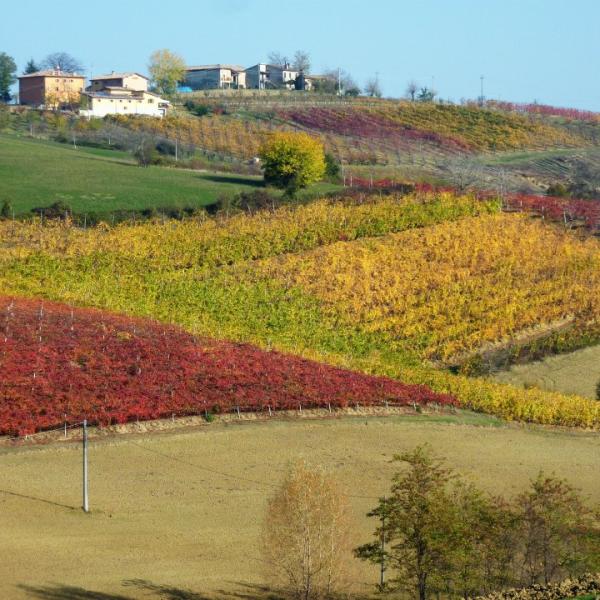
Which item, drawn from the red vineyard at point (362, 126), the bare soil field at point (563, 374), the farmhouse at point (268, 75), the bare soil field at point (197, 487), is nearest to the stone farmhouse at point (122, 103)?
the red vineyard at point (362, 126)

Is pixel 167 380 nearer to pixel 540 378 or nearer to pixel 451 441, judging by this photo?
pixel 451 441

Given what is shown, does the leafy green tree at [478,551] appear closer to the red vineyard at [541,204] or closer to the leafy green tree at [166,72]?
the red vineyard at [541,204]

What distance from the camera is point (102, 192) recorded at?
250ft

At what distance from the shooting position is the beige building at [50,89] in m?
129

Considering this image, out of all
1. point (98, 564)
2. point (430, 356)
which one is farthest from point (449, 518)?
point (430, 356)

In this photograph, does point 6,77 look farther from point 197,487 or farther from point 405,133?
point 197,487

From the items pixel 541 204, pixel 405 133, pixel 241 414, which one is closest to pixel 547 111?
pixel 405 133

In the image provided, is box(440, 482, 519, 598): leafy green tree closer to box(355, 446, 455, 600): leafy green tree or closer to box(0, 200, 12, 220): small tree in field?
box(355, 446, 455, 600): leafy green tree

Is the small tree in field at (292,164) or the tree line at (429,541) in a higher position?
the small tree in field at (292,164)

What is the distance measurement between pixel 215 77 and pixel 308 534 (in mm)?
143185

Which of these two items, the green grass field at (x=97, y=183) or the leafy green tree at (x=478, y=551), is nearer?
the leafy green tree at (x=478, y=551)

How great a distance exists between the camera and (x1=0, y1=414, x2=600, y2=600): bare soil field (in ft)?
89.3

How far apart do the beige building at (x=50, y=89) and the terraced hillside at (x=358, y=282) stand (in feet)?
202

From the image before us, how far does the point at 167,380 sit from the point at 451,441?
918 centimetres
